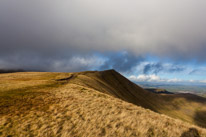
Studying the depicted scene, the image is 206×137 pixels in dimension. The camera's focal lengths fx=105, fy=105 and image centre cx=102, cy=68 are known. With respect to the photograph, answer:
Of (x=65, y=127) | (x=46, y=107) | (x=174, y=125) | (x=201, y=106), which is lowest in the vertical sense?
(x=201, y=106)

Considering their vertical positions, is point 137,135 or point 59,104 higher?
point 59,104

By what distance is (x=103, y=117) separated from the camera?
15562 millimetres

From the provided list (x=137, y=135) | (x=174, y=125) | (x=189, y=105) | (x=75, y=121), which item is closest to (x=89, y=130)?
(x=75, y=121)

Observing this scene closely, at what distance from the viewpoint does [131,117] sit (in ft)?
54.1

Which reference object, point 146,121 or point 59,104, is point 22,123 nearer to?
point 59,104

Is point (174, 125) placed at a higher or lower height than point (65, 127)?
lower

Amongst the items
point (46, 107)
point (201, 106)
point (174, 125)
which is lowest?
point (201, 106)

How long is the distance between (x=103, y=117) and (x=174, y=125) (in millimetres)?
10925

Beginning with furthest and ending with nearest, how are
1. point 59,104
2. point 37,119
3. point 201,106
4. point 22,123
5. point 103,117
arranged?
1. point 201,106
2. point 59,104
3. point 103,117
4. point 37,119
5. point 22,123

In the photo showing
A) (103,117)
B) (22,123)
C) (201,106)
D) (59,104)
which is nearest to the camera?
(22,123)

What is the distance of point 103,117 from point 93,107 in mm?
3398

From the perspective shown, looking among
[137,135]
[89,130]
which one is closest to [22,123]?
[89,130]

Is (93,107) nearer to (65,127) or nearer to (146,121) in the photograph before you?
(65,127)

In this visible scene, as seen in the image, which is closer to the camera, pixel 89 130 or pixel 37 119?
pixel 89 130
